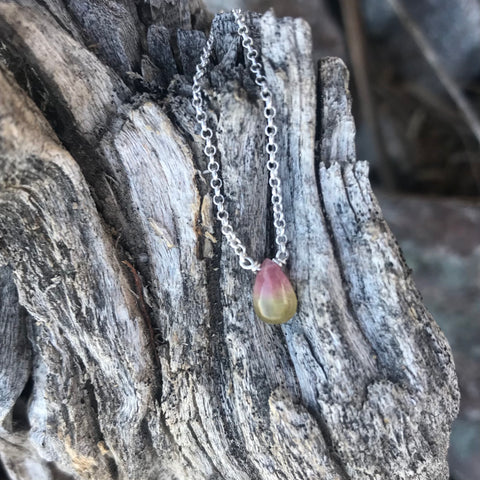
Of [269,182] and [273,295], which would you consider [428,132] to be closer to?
[269,182]

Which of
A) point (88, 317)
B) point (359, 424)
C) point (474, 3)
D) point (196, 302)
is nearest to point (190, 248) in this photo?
point (196, 302)

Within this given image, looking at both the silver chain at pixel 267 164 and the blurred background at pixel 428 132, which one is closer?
the silver chain at pixel 267 164

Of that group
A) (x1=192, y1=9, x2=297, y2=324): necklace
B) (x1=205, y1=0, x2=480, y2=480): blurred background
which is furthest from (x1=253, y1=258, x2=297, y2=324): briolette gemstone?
(x1=205, y1=0, x2=480, y2=480): blurred background

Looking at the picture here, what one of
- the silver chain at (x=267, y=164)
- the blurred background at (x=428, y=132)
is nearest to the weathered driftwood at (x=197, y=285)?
the silver chain at (x=267, y=164)

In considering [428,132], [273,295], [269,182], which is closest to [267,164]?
[269,182]

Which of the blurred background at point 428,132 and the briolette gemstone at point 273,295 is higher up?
the blurred background at point 428,132

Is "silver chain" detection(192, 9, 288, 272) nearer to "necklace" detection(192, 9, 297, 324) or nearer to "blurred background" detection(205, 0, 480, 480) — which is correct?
"necklace" detection(192, 9, 297, 324)

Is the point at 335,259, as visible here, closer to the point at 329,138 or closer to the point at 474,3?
the point at 329,138

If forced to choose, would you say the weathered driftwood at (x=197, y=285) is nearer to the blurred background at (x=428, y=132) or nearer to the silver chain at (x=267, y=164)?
the silver chain at (x=267, y=164)
